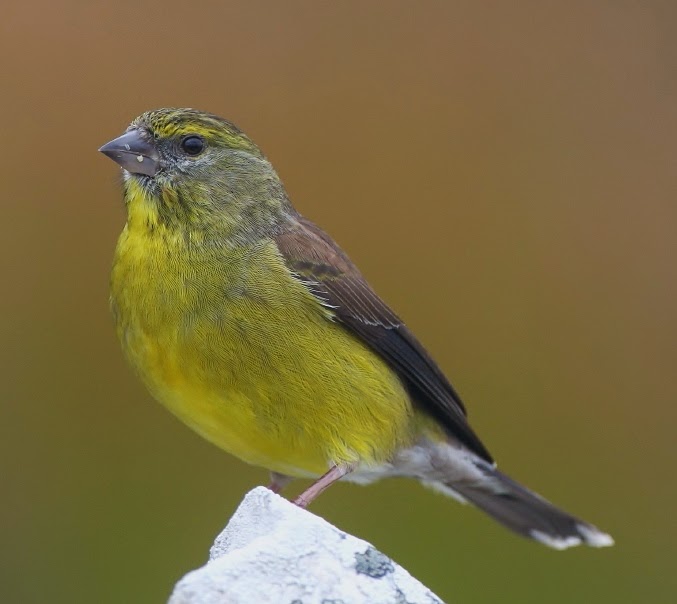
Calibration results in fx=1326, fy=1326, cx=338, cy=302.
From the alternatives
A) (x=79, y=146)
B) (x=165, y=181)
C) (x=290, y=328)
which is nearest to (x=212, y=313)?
(x=290, y=328)

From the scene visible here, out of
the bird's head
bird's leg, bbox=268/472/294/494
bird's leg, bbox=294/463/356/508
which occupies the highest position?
the bird's head

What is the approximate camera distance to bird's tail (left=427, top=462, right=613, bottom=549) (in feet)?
17.5

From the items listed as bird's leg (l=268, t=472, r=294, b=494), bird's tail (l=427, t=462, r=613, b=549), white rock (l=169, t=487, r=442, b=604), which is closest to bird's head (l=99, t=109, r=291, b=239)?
bird's leg (l=268, t=472, r=294, b=494)

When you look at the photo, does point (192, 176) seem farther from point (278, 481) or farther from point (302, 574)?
point (302, 574)

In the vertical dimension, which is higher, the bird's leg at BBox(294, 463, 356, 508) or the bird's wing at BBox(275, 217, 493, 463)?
the bird's wing at BBox(275, 217, 493, 463)

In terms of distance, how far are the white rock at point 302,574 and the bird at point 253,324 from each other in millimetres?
1430

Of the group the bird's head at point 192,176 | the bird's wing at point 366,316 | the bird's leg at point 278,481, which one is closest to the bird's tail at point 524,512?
the bird's wing at point 366,316

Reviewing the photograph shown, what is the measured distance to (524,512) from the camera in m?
Result: 5.39

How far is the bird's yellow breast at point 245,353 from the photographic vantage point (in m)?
4.18

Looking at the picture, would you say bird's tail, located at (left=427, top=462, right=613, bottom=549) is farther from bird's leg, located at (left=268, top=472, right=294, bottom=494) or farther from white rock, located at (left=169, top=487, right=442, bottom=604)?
white rock, located at (left=169, top=487, right=442, bottom=604)

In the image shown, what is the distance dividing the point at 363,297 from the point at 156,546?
163 cm

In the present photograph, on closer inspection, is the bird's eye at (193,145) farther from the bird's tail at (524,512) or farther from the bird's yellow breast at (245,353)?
the bird's tail at (524,512)

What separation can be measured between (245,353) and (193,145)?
2.94 ft

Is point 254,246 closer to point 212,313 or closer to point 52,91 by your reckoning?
point 212,313
